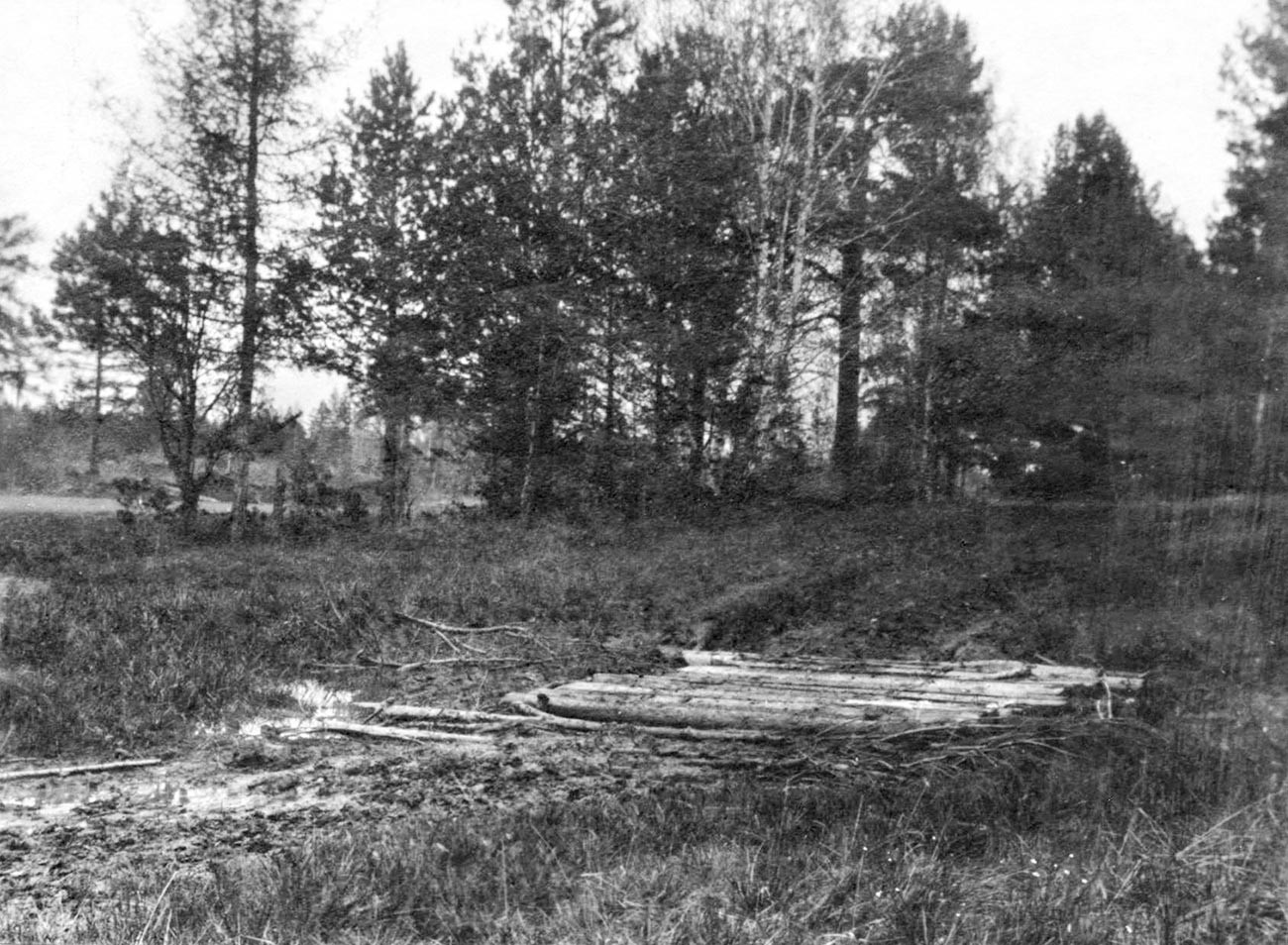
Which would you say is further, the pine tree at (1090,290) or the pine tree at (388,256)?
the pine tree at (388,256)

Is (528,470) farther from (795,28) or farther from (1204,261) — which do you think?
(795,28)

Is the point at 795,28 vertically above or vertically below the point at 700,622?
above

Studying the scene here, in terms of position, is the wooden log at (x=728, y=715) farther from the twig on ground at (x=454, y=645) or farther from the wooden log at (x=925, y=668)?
the twig on ground at (x=454, y=645)

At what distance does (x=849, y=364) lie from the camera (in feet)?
37.8

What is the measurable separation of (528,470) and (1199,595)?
5.47 m

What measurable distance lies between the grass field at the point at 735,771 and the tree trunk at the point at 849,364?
0.85m

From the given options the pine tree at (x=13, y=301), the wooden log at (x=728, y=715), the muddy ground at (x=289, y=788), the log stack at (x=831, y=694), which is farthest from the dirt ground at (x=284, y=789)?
the pine tree at (x=13, y=301)

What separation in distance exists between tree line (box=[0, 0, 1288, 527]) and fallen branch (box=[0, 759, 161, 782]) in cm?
332

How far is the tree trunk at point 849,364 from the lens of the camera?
10.5m

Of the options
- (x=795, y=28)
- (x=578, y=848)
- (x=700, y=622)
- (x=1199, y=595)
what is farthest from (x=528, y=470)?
(x=795, y=28)

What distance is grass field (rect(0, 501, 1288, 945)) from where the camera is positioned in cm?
265

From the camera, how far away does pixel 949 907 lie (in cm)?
258

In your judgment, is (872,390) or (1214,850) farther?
(872,390)

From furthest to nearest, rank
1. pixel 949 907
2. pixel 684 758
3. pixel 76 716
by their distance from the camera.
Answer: pixel 76 716
pixel 684 758
pixel 949 907
